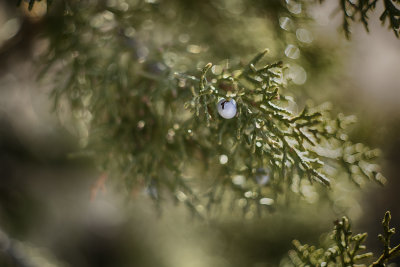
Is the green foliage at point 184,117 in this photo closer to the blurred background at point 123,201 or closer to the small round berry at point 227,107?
the small round berry at point 227,107

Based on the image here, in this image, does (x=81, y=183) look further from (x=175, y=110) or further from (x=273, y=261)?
(x=175, y=110)

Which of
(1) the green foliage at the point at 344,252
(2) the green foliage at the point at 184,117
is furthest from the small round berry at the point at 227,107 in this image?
(1) the green foliage at the point at 344,252

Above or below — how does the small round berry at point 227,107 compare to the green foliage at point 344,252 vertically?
above

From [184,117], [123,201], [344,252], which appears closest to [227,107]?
[184,117]

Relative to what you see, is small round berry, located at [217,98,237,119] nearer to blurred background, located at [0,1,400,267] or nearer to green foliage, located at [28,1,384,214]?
green foliage, located at [28,1,384,214]

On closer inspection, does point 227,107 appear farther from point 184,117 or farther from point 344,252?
point 344,252

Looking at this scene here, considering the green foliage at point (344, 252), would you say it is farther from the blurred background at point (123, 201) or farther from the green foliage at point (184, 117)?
the blurred background at point (123, 201)

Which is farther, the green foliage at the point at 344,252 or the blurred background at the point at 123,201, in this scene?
the blurred background at the point at 123,201

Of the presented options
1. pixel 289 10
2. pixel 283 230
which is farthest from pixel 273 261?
pixel 289 10

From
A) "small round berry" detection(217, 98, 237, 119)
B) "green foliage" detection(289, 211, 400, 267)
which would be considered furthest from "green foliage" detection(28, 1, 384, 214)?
"green foliage" detection(289, 211, 400, 267)
